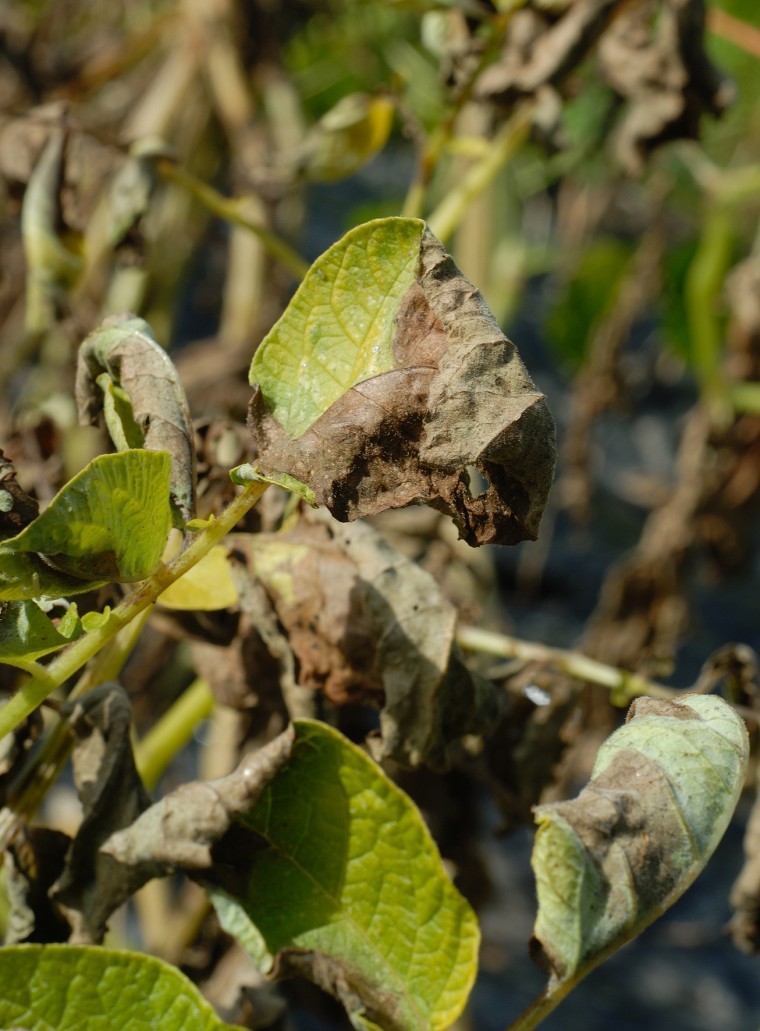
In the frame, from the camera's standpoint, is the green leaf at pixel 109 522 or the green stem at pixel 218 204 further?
the green stem at pixel 218 204

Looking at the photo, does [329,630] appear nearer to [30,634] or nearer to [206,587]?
[206,587]

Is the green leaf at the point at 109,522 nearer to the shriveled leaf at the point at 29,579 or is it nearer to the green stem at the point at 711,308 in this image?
the shriveled leaf at the point at 29,579

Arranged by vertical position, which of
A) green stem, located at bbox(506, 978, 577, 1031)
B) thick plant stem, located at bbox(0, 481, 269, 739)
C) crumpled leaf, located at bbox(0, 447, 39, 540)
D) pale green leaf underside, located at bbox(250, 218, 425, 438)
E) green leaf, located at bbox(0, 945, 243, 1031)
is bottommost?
green stem, located at bbox(506, 978, 577, 1031)

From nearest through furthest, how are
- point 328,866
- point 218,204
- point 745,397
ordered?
1. point 328,866
2. point 218,204
3. point 745,397

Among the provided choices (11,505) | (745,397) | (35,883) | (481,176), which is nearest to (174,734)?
(35,883)

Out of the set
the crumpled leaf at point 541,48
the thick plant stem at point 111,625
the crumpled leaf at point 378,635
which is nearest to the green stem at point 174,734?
the crumpled leaf at point 378,635

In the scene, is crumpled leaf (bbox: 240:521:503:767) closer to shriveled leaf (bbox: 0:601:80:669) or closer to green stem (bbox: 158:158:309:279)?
shriveled leaf (bbox: 0:601:80:669)

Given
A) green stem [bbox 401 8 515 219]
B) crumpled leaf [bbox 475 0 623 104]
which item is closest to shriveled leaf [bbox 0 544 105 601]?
green stem [bbox 401 8 515 219]
